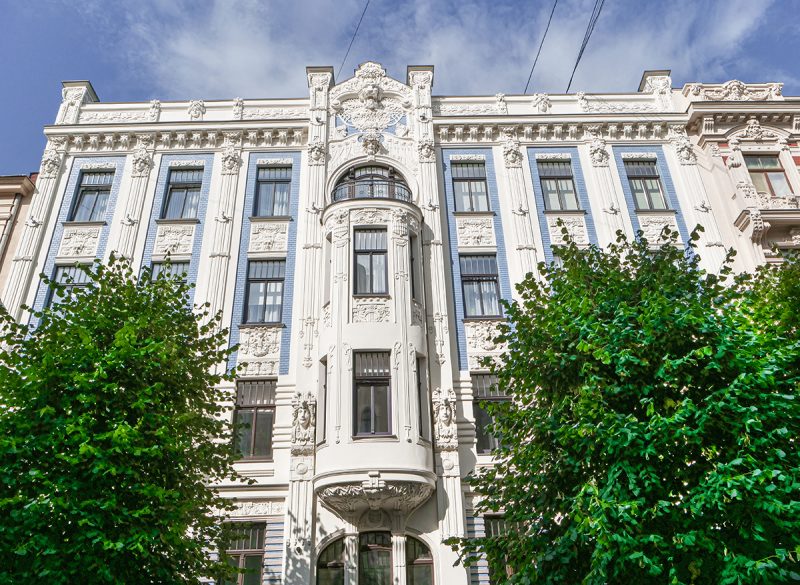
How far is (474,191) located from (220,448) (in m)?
13.6

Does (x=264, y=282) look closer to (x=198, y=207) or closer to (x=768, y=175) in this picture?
(x=198, y=207)

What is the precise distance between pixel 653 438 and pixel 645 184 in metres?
15.2

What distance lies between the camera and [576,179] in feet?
76.8

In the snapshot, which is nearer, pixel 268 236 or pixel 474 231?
pixel 268 236

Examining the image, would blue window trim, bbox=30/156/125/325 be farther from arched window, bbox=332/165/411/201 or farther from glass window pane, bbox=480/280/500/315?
glass window pane, bbox=480/280/500/315

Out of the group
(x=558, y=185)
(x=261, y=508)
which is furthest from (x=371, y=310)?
(x=558, y=185)

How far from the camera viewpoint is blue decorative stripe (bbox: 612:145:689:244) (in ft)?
73.4

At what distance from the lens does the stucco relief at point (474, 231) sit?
21797mm

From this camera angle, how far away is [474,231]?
22.0 m

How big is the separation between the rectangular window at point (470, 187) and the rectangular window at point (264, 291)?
6.89 metres

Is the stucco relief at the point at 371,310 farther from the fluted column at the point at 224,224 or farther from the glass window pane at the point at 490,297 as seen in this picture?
the fluted column at the point at 224,224

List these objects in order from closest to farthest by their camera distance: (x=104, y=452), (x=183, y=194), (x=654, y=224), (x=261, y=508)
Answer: (x=104, y=452) < (x=261, y=508) < (x=654, y=224) < (x=183, y=194)

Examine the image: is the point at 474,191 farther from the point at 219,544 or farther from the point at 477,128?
the point at 219,544

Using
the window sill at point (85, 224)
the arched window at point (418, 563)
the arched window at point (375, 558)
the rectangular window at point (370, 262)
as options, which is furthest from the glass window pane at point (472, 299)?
the window sill at point (85, 224)
